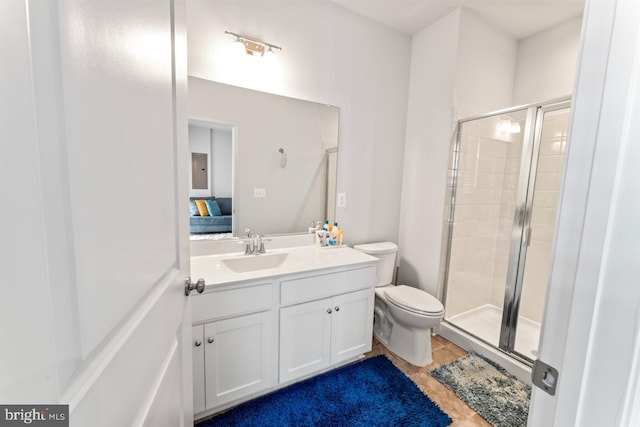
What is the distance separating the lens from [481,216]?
2.40 m

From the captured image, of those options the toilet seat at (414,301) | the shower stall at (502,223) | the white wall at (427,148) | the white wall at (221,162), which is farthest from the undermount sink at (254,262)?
the shower stall at (502,223)

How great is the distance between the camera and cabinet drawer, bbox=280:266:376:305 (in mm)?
1518

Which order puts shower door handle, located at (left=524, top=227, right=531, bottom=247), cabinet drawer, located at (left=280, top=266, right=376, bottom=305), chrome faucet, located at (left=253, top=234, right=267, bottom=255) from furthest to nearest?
1. shower door handle, located at (left=524, top=227, right=531, bottom=247)
2. chrome faucet, located at (left=253, top=234, right=267, bottom=255)
3. cabinet drawer, located at (left=280, top=266, right=376, bottom=305)

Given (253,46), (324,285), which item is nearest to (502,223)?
(324,285)

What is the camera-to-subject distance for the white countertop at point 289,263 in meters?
1.40

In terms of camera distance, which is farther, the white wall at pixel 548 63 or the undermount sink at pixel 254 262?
the white wall at pixel 548 63

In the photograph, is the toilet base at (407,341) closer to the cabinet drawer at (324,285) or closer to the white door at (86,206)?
the cabinet drawer at (324,285)

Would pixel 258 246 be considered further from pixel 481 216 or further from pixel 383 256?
pixel 481 216

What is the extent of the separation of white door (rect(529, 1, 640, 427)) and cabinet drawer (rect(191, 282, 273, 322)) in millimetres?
1230

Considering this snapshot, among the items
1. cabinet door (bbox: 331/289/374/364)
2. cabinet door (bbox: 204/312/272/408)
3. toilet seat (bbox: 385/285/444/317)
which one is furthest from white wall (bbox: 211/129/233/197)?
toilet seat (bbox: 385/285/444/317)

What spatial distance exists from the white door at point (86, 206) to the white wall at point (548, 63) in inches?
115

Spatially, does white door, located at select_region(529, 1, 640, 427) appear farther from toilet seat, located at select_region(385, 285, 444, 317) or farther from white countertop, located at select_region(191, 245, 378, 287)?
toilet seat, located at select_region(385, 285, 444, 317)

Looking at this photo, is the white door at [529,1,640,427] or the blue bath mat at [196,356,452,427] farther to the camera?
the blue bath mat at [196,356,452,427]

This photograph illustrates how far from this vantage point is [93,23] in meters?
0.35
